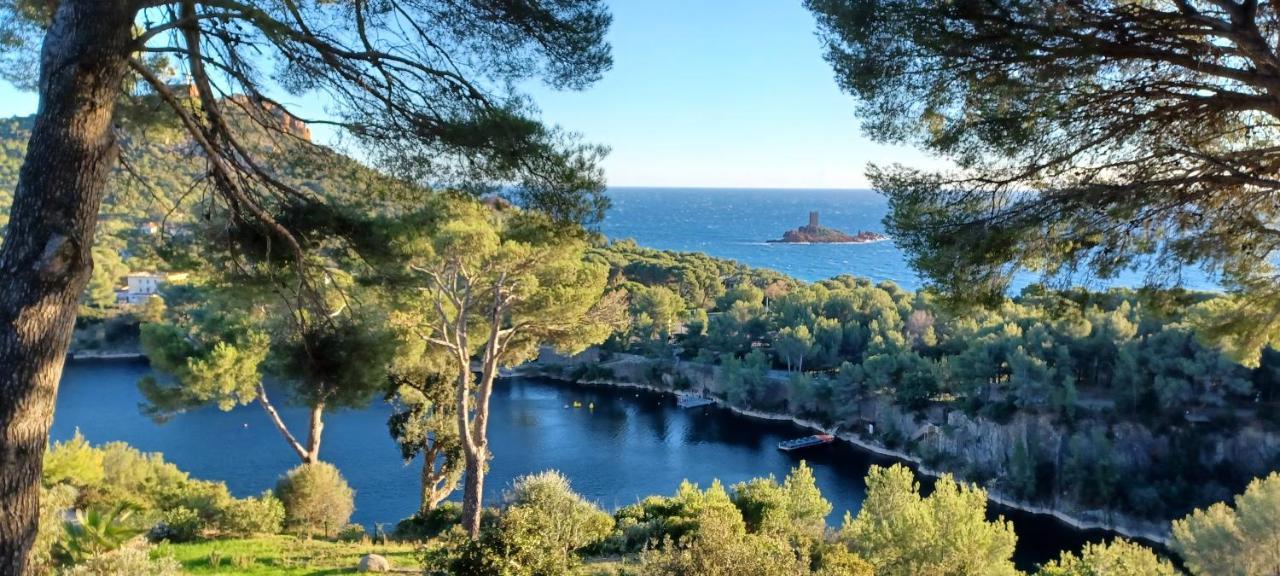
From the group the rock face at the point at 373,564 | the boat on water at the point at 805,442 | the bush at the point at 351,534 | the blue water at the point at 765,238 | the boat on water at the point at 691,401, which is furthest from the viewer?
the blue water at the point at 765,238

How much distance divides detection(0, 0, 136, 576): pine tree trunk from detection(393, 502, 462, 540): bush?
652cm

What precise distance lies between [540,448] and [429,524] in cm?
1055

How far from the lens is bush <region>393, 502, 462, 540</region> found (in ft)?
28.3

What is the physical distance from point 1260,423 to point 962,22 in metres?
17.1

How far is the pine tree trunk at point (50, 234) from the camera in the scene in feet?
7.32

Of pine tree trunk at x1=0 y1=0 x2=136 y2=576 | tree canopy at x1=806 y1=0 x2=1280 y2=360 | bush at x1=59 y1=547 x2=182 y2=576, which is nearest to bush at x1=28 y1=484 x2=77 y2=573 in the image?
bush at x1=59 y1=547 x2=182 y2=576

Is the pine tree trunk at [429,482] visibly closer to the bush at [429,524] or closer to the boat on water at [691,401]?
the bush at [429,524]

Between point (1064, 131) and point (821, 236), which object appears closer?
point (1064, 131)

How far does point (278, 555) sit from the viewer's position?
253 inches

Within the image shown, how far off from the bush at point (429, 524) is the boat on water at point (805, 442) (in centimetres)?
1258

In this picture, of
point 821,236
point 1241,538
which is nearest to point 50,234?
point 1241,538

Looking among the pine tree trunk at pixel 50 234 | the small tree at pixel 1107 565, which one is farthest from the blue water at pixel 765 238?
the pine tree trunk at pixel 50 234

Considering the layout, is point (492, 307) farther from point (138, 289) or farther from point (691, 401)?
point (138, 289)

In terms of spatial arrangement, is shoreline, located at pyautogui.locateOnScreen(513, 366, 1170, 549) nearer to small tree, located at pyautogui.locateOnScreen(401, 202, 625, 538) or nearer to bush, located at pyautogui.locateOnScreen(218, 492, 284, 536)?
small tree, located at pyautogui.locateOnScreen(401, 202, 625, 538)
